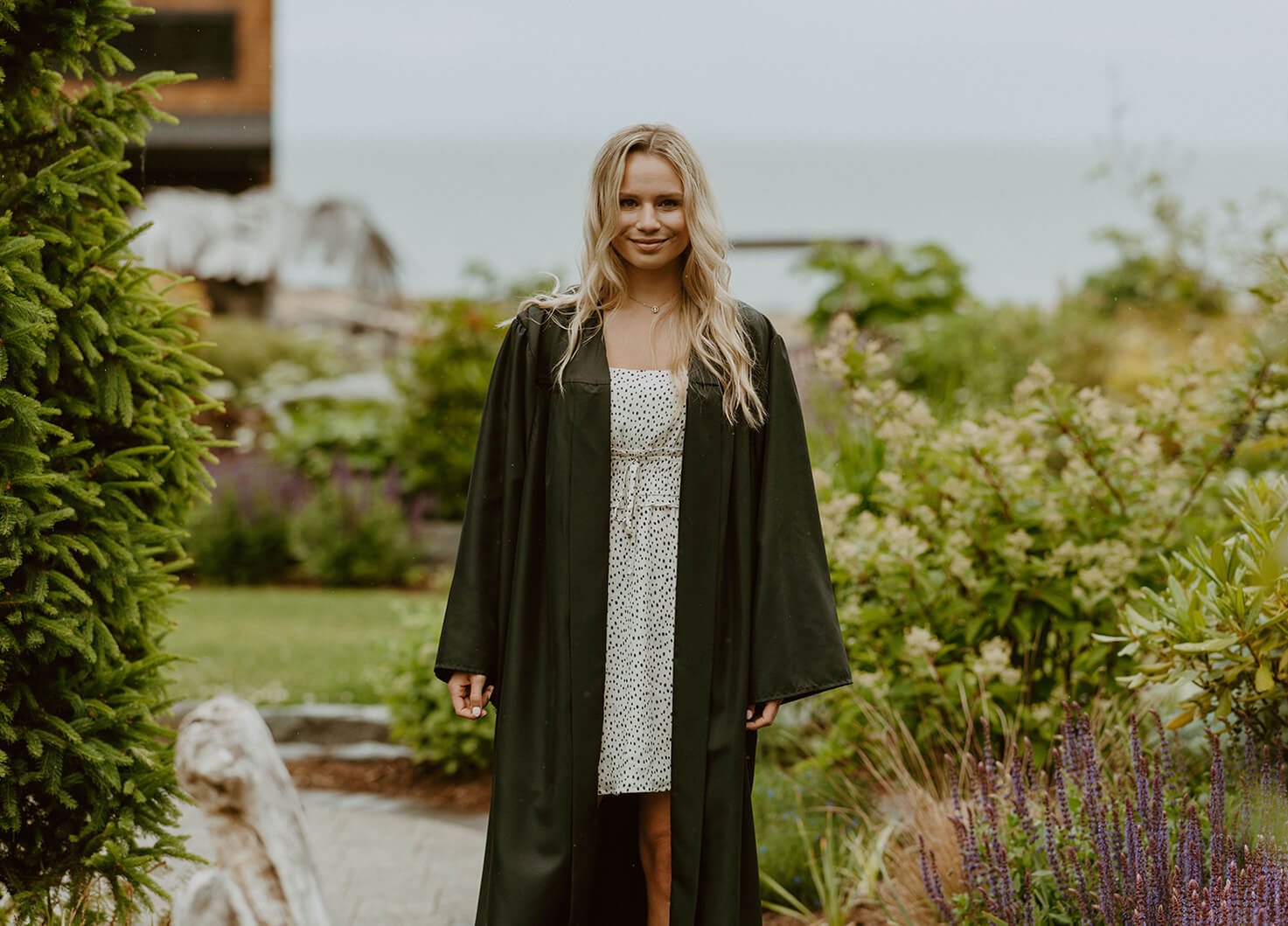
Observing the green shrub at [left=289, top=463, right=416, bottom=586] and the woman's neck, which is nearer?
the woman's neck

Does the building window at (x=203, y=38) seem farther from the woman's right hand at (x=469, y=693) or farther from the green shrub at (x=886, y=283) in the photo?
the woman's right hand at (x=469, y=693)

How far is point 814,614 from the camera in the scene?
286 cm

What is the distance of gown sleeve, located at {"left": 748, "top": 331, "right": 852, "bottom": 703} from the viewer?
9.30 feet

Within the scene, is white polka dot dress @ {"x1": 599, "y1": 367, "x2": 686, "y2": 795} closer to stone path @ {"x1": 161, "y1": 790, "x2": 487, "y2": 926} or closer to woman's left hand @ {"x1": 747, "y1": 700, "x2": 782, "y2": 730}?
woman's left hand @ {"x1": 747, "y1": 700, "x2": 782, "y2": 730}

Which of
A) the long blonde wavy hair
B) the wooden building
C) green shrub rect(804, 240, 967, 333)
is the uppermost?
the wooden building

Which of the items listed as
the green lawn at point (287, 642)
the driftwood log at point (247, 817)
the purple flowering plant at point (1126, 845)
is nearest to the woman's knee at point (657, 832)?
the purple flowering plant at point (1126, 845)

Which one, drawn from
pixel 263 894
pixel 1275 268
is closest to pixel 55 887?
pixel 263 894

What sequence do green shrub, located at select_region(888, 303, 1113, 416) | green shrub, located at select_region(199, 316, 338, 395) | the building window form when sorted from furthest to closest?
the building window → green shrub, located at select_region(199, 316, 338, 395) → green shrub, located at select_region(888, 303, 1113, 416)

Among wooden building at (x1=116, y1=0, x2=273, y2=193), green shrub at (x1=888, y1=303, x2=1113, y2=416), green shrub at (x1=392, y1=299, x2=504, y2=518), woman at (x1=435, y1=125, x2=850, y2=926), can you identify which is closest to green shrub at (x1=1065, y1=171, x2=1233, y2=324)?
green shrub at (x1=888, y1=303, x2=1113, y2=416)

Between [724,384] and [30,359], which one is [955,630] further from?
[30,359]

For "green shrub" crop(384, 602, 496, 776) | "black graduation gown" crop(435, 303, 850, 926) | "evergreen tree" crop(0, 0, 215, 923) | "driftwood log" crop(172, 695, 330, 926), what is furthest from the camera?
"green shrub" crop(384, 602, 496, 776)

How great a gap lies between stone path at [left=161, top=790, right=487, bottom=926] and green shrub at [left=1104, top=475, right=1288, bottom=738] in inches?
86.2

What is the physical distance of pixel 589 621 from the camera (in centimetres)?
280

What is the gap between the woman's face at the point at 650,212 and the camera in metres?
2.83
